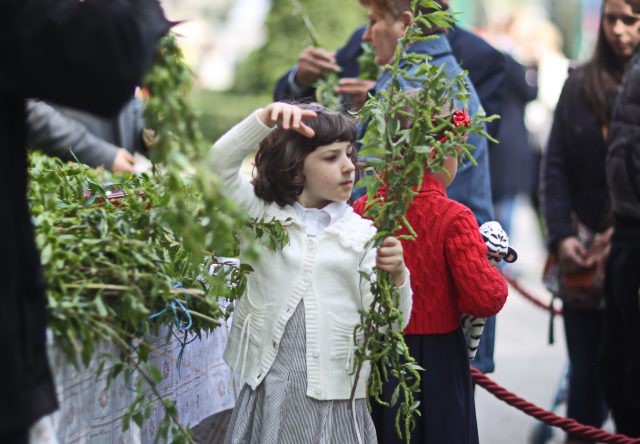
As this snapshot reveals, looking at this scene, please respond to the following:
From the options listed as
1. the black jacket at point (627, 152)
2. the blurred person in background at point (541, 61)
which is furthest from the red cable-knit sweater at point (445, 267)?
the blurred person in background at point (541, 61)

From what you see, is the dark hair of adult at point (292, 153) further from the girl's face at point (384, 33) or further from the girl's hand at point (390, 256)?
the girl's face at point (384, 33)

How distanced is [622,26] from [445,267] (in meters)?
1.90

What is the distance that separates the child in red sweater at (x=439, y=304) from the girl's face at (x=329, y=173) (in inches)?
5.9

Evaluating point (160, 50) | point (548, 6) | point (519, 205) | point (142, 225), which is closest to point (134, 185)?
point (142, 225)

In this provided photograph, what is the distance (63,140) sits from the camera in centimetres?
404

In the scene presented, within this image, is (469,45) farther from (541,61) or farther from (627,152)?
(541,61)

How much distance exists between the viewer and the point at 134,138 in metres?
5.13

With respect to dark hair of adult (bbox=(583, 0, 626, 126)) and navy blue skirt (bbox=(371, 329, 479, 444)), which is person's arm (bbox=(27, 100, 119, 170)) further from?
dark hair of adult (bbox=(583, 0, 626, 126))

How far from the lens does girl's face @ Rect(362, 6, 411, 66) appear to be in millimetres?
3748

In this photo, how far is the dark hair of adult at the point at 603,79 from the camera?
15.1 ft

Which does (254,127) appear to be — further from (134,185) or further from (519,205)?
(519,205)

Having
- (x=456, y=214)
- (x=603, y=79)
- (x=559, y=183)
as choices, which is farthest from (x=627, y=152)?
(x=456, y=214)

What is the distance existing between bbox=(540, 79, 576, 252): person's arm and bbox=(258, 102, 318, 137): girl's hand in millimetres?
2336

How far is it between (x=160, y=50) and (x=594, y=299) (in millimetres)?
2999
